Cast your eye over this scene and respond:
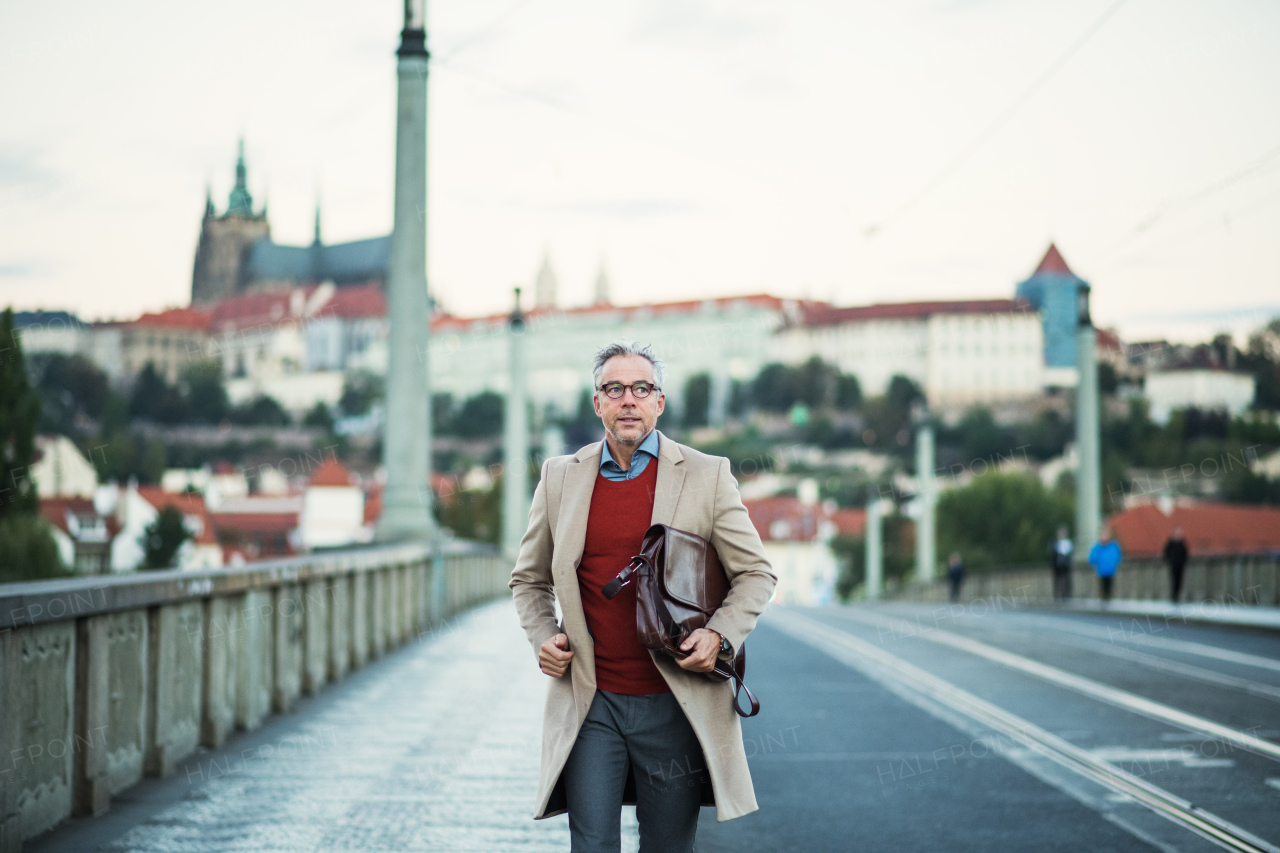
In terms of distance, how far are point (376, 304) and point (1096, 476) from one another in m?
162

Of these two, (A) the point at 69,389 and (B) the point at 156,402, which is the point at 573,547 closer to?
(A) the point at 69,389

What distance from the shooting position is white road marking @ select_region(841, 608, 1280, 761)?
892 centimetres

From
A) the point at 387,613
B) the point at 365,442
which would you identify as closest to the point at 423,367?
the point at 387,613

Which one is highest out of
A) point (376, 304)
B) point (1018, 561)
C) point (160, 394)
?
point (376, 304)

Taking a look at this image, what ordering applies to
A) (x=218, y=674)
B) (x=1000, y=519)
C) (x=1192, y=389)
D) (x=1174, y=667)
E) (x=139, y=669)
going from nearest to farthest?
(x=139, y=669) → (x=218, y=674) → (x=1174, y=667) → (x=1000, y=519) → (x=1192, y=389)

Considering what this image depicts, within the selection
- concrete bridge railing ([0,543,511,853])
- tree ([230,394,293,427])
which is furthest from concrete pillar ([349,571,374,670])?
tree ([230,394,293,427])

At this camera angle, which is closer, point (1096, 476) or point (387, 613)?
point (387, 613)

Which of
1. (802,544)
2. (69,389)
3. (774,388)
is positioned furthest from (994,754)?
(774,388)

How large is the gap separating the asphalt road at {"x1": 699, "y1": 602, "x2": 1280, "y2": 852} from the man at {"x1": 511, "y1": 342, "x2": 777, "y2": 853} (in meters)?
2.44

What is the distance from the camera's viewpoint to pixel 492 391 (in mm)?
175500

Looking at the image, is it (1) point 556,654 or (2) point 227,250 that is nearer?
(1) point 556,654

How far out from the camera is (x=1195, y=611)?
24438 mm

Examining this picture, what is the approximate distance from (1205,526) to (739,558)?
10069cm

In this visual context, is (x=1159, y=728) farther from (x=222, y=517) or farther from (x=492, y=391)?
(x=492, y=391)
